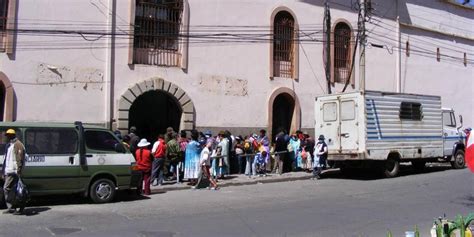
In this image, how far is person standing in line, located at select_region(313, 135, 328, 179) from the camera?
702 inches

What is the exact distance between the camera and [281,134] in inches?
738

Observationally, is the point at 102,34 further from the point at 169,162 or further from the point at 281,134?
the point at 281,134

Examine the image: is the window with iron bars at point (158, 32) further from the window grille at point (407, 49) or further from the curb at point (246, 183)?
the window grille at point (407, 49)

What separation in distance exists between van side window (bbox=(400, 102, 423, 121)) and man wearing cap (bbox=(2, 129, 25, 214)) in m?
12.7

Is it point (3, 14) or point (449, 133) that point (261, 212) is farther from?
point (449, 133)

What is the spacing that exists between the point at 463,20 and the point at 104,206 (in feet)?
85.7

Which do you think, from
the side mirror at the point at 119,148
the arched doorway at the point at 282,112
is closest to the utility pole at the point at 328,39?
the arched doorway at the point at 282,112

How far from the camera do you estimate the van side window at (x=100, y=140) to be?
1219 centimetres

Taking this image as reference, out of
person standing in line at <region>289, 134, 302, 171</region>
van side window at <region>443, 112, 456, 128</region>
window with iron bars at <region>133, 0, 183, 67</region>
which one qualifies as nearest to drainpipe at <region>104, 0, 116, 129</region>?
window with iron bars at <region>133, 0, 183, 67</region>

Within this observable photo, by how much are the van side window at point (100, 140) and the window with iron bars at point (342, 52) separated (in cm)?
1395

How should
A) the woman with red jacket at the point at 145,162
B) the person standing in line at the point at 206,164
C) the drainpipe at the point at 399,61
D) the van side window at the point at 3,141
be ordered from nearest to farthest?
the van side window at the point at 3,141 < the woman with red jacket at the point at 145,162 < the person standing in line at the point at 206,164 < the drainpipe at the point at 399,61

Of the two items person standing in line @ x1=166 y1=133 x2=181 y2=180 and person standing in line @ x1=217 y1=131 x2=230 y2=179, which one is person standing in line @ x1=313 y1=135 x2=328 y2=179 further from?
person standing in line @ x1=166 y1=133 x2=181 y2=180

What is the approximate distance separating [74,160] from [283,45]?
1253cm

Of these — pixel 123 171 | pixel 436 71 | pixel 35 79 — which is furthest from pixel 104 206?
pixel 436 71
